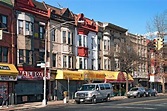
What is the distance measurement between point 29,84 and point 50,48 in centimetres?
586

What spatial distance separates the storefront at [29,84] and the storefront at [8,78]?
88 cm

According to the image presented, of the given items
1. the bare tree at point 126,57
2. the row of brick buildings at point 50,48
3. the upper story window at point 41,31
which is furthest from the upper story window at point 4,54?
the bare tree at point 126,57

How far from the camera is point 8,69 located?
108 feet

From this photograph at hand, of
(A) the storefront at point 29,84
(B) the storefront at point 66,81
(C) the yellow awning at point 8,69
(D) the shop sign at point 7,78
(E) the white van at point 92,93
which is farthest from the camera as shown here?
(B) the storefront at point 66,81

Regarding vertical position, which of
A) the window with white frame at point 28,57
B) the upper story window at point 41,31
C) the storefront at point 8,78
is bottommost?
the storefront at point 8,78

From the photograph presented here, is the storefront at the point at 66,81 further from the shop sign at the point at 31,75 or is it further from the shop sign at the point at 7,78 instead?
the shop sign at the point at 7,78

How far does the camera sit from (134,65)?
2125 inches

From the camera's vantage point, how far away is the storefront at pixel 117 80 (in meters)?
51.4

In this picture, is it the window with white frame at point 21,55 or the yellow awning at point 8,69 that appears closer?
the yellow awning at point 8,69

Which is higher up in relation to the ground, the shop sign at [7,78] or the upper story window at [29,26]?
the upper story window at [29,26]

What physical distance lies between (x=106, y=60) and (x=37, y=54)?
56.9 ft

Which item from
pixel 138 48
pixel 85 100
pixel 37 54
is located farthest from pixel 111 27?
pixel 85 100

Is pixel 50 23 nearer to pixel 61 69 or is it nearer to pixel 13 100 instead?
pixel 61 69

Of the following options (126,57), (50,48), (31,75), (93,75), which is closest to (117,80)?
(126,57)
